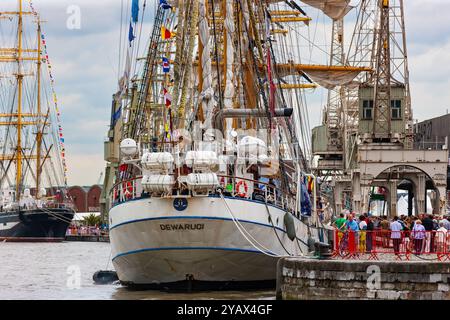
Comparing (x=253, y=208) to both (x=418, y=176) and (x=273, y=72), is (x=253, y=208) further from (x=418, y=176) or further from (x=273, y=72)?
(x=418, y=176)

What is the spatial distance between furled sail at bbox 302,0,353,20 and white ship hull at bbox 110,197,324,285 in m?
35.1

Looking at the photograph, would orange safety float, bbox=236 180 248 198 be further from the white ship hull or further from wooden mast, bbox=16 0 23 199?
wooden mast, bbox=16 0 23 199

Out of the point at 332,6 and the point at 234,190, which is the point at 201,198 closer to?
the point at 234,190

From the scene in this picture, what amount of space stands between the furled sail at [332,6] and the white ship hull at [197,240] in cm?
3510

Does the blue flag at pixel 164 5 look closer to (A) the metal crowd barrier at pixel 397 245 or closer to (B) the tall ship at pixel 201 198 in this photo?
(B) the tall ship at pixel 201 198

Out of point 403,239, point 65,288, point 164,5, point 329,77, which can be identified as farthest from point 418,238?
point 329,77

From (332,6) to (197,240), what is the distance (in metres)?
39.2

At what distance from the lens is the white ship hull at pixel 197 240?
36094 millimetres

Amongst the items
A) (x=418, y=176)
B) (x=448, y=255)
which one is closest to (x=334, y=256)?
(x=448, y=255)

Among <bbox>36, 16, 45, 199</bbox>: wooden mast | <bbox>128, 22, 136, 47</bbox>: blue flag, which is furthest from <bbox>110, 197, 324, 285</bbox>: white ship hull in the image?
<bbox>36, 16, 45, 199</bbox>: wooden mast

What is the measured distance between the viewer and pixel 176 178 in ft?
120

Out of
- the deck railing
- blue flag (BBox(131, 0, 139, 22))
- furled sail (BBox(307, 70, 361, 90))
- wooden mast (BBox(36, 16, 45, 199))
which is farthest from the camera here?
wooden mast (BBox(36, 16, 45, 199))

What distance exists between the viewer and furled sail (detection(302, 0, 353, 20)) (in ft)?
236

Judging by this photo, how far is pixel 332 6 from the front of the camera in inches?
2847
